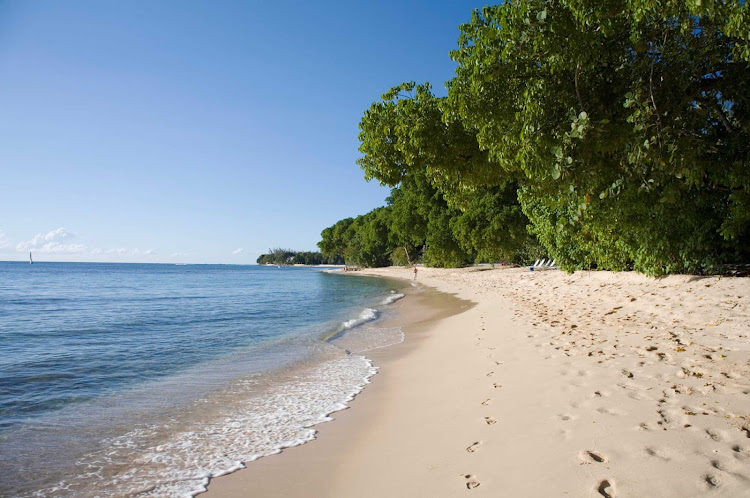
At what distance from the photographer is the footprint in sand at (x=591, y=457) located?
3.45 metres

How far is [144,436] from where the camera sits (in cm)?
538

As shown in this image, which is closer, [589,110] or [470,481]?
[470,481]

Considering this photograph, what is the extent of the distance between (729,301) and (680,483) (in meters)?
8.47

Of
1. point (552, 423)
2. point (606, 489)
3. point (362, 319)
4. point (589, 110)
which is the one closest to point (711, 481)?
point (606, 489)

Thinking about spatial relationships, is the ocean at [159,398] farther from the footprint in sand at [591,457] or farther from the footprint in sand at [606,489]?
the footprint in sand at [606,489]

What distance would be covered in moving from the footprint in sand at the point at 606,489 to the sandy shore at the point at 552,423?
18 mm

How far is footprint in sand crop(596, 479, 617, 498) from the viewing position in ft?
9.78

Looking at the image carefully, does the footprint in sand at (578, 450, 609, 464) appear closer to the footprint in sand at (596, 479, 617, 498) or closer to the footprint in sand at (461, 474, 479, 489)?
the footprint in sand at (596, 479, 617, 498)

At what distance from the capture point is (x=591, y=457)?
11.5ft

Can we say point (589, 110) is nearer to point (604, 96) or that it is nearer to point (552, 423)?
point (604, 96)

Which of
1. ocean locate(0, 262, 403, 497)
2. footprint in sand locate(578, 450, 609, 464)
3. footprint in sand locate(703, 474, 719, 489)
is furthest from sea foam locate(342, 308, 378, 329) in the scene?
footprint in sand locate(703, 474, 719, 489)

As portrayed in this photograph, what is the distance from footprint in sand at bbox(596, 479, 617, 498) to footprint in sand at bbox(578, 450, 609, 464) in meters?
0.31

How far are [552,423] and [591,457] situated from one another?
2.70 ft

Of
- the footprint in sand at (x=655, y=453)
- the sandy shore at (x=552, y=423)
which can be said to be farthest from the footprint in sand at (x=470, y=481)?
the footprint in sand at (x=655, y=453)
